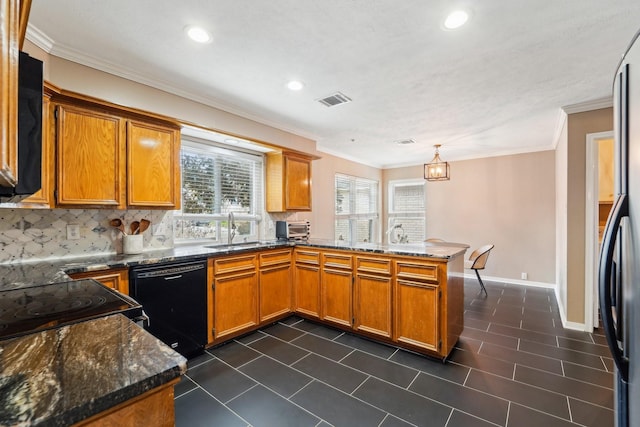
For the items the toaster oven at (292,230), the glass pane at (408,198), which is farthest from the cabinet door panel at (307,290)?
the glass pane at (408,198)

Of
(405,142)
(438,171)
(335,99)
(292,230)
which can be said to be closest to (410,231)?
(438,171)

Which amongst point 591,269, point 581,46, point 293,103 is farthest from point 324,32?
point 591,269

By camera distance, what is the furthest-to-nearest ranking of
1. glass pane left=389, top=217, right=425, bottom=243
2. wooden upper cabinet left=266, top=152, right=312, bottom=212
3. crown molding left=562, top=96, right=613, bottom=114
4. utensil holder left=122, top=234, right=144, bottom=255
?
glass pane left=389, top=217, right=425, bottom=243, wooden upper cabinet left=266, top=152, right=312, bottom=212, crown molding left=562, top=96, right=613, bottom=114, utensil holder left=122, top=234, right=144, bottom=255

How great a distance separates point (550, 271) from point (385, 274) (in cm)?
406

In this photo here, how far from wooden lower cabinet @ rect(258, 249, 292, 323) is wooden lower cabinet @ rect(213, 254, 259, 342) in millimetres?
101

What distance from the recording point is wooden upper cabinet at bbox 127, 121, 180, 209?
2.55 meters

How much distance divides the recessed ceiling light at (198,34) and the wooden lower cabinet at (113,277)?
177cm

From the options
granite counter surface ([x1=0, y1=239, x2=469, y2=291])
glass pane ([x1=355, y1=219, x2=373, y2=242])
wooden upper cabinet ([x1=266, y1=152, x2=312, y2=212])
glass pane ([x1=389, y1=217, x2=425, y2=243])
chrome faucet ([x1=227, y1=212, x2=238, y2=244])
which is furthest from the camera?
glass pane ([x1=389, y1=217, x2=425, y2=243])

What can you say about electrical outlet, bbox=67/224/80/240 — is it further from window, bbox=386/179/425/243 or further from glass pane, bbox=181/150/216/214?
window, bbox=386/179/425/243

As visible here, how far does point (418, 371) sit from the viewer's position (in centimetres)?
239

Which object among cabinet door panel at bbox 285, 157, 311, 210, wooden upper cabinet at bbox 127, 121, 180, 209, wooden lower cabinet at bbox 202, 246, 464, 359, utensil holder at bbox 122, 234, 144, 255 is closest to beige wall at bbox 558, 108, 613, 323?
wooden lower cabinet at bbox 202, 246, 464, 359

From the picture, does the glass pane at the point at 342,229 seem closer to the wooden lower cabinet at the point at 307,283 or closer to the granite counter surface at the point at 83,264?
the wooden lower cabinet at the point at 307,283

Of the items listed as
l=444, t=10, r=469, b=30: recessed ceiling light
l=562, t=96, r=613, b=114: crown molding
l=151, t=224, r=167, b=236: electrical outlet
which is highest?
l=444, t=10, r=469, b=30: recessed ceiling light

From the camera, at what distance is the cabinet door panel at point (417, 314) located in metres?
2.55
